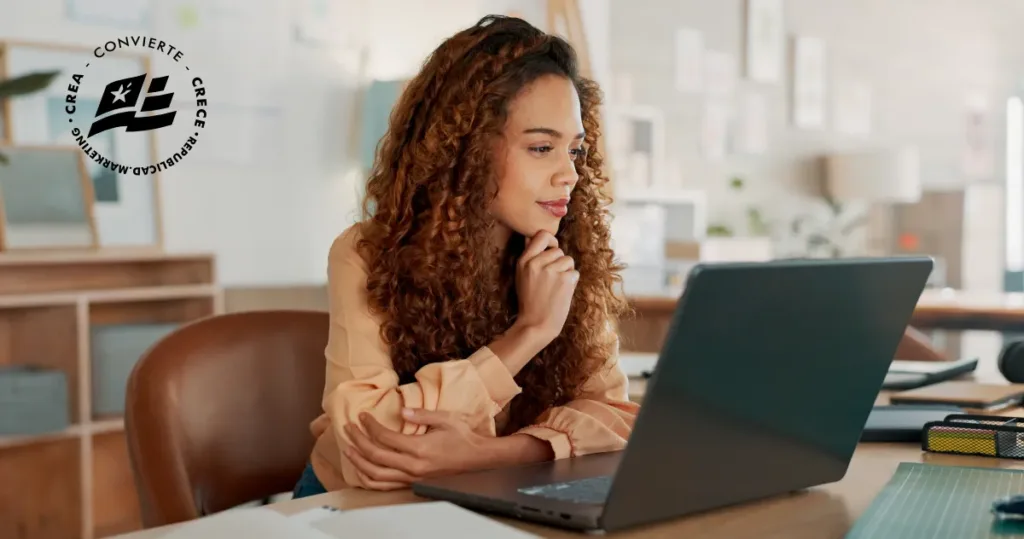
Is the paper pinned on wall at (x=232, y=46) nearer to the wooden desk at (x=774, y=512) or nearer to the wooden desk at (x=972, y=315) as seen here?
the wooden desk at (x=972, y=315)

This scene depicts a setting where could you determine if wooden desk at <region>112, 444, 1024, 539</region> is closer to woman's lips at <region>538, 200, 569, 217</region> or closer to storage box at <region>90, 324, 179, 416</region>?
woman's lips at <region>538, 200, 569, 217</region>

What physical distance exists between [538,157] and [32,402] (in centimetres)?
231

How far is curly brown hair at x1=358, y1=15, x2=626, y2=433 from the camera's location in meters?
1.40

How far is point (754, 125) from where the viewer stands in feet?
22.6

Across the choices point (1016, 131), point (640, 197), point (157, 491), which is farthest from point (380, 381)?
point (1016, 131)

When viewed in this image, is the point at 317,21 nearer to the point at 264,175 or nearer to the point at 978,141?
the point at 264,175

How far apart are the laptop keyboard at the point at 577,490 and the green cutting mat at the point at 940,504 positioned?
0.21 metres

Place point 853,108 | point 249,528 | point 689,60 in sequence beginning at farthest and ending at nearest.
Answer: point 853,108
point 689,60
point 249,528

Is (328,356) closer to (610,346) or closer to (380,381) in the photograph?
(380,381)

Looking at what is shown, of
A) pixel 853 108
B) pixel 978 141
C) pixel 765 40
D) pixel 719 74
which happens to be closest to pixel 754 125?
pixel 719 74

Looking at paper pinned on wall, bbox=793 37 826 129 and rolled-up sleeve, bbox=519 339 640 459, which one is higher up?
paper pinned on wall, bbox=793 37 826 129

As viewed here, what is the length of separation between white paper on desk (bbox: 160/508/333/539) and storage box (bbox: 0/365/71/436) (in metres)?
2.54

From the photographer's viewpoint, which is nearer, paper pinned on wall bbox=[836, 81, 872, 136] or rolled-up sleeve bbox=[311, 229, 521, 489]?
rolled-up sleeve bbox=[311, 229, 521, 489]

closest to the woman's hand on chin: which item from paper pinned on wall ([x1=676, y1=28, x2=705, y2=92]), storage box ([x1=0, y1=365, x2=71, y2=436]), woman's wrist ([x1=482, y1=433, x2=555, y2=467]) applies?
woman's wrist ([x1=482, y1=433, x2=555, y2=467])
